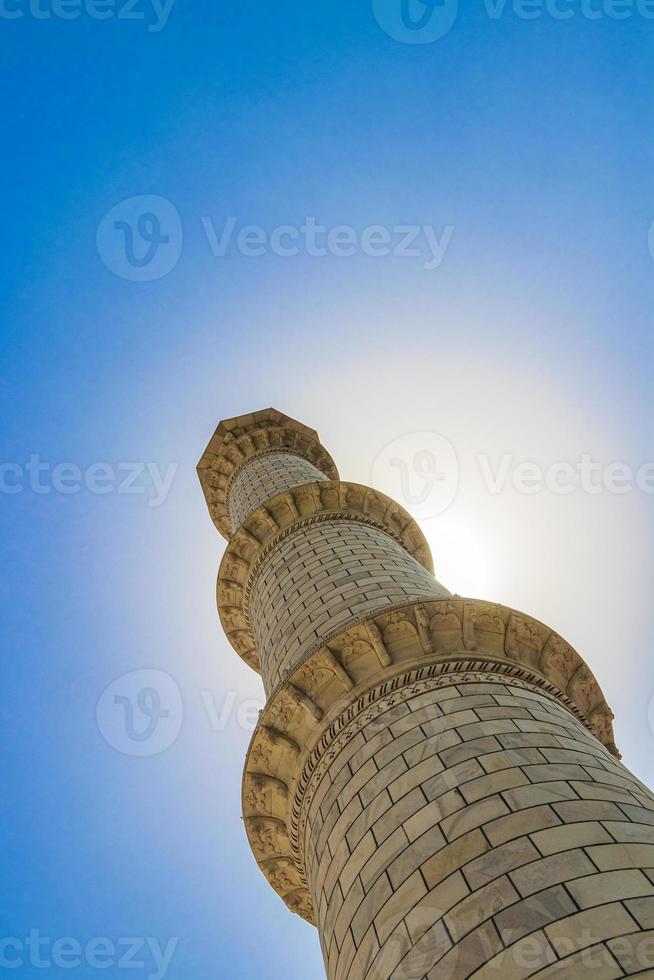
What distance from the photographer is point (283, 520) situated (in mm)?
14750

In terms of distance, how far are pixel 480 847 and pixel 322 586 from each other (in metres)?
5.92

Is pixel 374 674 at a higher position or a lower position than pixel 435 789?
higher

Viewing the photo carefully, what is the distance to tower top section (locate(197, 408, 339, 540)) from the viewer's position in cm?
2202

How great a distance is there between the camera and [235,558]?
15016mm

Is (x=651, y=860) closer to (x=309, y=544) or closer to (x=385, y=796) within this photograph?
(x=385, y=796)

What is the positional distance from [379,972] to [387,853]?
0.92 metres

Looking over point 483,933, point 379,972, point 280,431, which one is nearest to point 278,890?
point 379,972

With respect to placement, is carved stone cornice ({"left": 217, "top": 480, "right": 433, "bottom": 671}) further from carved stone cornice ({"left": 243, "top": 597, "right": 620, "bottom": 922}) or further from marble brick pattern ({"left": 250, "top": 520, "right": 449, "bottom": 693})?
carved stone cornice ({"left": 243, "top": 597, "right": 620, "bottom": 922})

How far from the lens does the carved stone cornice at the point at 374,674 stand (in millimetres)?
7855

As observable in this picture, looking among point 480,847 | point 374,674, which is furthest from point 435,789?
point 374,674

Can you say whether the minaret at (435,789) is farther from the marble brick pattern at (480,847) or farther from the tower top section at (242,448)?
the tower top section at (242,448)

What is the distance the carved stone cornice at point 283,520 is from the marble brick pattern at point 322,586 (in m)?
0.30

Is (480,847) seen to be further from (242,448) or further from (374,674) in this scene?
(242,448)

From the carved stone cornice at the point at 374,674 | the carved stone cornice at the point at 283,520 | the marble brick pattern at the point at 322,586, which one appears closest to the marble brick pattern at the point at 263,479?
the carved stone cornice at the point at 283,520
